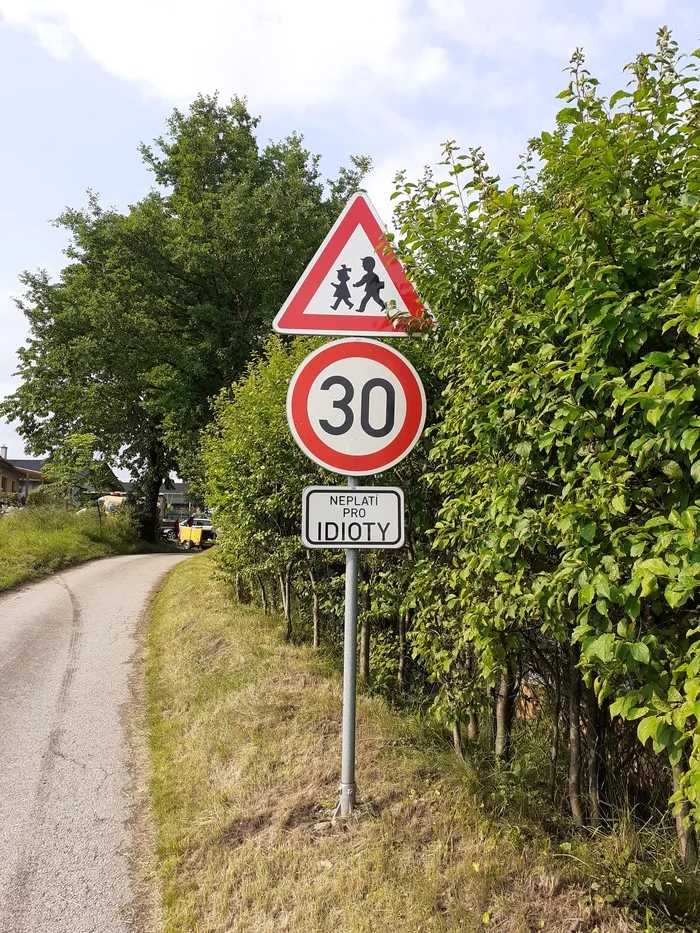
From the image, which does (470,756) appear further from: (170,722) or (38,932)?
(170,722)

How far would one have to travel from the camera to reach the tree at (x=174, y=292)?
22.1 m

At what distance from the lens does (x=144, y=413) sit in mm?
28328

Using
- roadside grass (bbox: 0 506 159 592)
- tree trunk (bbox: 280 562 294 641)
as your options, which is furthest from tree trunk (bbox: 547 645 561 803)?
roadside grass (bbox: 0 506 159 592)

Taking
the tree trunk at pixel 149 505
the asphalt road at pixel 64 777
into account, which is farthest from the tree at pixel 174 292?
the asphalt road at pixel 64 777

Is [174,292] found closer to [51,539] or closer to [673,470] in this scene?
[51,539]

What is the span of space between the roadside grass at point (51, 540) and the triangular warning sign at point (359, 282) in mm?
11882

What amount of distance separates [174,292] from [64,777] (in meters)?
21.7

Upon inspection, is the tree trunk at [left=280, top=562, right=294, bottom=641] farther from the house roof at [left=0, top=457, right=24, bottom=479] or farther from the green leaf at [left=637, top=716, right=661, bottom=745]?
the house roof at [left=0, top=457, right=24, bottom=479]

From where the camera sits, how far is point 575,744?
2842 mm

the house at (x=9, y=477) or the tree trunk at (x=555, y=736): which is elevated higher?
the house at (x=9, y=477)

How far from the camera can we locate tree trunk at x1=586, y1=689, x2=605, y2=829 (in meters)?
2.82

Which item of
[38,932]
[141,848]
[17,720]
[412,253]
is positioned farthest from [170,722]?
[412,253]

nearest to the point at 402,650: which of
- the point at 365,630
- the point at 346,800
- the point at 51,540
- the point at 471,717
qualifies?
the point at 365,630

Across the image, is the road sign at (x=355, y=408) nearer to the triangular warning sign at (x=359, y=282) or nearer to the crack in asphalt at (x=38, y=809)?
the triangular warning sign at (x=359, y=282)
